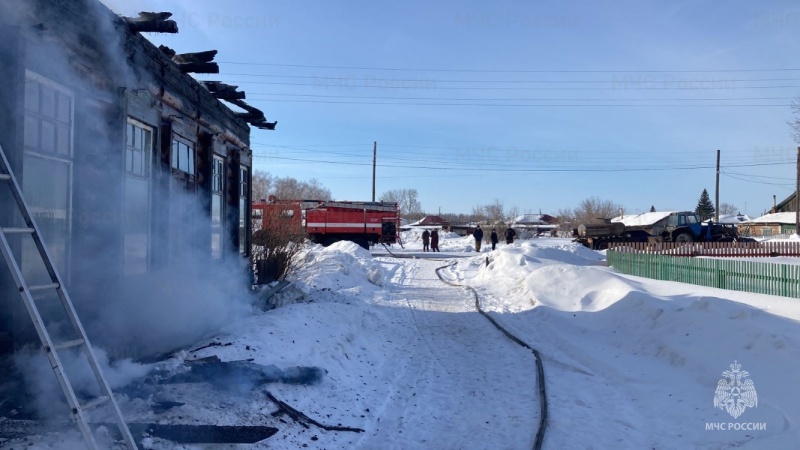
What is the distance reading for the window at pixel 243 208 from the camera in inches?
485

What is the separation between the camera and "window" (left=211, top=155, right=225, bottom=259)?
34.0 feet

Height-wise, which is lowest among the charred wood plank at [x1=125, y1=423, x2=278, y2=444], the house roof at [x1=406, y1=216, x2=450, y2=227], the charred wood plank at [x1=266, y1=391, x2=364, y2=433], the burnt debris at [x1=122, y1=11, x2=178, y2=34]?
the charred wood plank at [x1=266, y1=391, x2=364, y2=433]

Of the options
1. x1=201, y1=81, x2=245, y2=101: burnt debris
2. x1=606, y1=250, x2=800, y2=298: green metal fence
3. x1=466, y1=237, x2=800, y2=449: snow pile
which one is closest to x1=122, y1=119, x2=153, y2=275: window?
x1=201, y1=81, x2=245, y2=101: burnt debris

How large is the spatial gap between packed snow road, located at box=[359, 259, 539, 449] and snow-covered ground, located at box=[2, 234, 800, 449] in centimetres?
2

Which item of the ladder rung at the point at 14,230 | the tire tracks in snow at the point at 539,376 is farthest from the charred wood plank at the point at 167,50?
the tire tracks in snow at the point at 539,376

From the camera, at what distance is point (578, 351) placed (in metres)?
8.59

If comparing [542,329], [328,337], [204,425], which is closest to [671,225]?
[542,329]

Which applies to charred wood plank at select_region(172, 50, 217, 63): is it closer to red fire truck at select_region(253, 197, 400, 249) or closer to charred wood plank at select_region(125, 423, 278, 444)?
charred wood plank at select_region(125, 423, 278, 444)

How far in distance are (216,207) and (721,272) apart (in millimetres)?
12056

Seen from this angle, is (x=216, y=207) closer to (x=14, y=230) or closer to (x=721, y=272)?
(x=14, y=230)

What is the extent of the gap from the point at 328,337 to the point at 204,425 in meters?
3.51

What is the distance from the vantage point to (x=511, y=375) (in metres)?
7.25

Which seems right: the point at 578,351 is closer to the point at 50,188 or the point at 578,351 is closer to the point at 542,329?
the point at 542,329

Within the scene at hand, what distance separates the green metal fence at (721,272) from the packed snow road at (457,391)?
649cm
